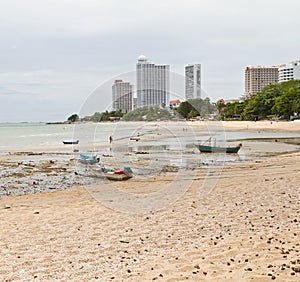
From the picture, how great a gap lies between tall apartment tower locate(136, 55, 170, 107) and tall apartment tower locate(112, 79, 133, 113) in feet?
0.79

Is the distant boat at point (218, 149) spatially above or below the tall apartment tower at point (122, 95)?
below

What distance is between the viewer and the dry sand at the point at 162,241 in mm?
4641

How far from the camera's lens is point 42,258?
5406 millimetres

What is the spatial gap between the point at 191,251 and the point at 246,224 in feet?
5.49

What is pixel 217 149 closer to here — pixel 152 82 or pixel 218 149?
pixel 218 149

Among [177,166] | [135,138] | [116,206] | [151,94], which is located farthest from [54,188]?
[135,138]

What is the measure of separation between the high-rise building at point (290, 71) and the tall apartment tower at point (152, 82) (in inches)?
6480

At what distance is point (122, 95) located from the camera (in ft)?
29.2

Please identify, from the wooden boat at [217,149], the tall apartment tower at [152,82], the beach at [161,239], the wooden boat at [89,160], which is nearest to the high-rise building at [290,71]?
the wooden boat at [217,149]

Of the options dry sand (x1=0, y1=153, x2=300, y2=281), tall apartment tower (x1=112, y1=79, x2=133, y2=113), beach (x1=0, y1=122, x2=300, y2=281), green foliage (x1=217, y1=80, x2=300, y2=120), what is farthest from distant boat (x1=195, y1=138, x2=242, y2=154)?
green foliage (x1=217, y1=80, x2=300, y2=120)

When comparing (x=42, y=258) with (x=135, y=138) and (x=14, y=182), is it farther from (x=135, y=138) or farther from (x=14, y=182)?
(x=135, y=138)

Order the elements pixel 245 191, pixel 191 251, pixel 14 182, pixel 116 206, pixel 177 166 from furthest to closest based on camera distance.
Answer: pixel 177 166
pixel 14 182
pixel 245 191
pixel 116 206
pixel 191 251

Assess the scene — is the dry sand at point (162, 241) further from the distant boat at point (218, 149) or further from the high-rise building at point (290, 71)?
the high-rise building at point (290, 71)

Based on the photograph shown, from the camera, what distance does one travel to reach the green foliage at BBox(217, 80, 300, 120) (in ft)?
256
